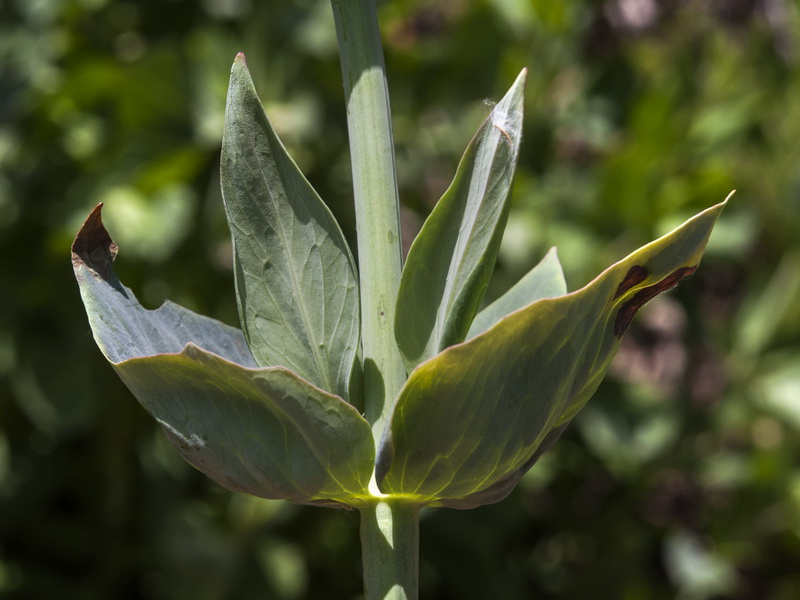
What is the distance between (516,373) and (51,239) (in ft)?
3.27

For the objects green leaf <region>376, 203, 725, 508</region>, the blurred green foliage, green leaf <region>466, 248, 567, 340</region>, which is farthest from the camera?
the blurred green foliage

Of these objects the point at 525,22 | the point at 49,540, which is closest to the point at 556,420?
the point at 525,22

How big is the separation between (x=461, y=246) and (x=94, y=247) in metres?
0.14

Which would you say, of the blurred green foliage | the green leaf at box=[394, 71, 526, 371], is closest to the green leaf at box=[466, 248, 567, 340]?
the green leaf at box=[394, 71, 526, 371]

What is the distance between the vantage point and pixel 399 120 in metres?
1.45

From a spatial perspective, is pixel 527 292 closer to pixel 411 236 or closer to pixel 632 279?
pixel 632 279

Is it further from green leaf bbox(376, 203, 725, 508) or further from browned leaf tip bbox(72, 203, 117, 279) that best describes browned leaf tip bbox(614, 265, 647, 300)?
browned leaf tip bbox(72, 203, 117, 279)

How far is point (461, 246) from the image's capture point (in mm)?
373

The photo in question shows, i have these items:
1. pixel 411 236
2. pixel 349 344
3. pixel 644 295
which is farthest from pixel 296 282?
pixel 411 236

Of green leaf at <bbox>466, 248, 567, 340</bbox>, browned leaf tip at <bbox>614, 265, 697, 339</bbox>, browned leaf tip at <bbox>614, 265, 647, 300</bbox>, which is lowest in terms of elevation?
green leaf at <bbox>466, 248, 567, 340</bbox>

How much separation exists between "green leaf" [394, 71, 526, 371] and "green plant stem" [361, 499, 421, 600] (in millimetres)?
58

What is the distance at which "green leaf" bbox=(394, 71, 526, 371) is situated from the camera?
355 millimetres

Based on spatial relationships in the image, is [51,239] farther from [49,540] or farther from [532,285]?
[532,285]

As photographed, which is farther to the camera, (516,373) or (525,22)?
(525,22)
